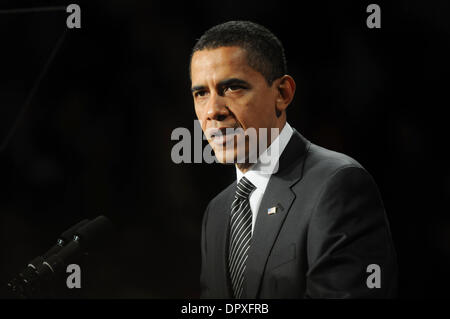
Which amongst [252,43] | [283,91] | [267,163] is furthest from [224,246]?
[252,43]

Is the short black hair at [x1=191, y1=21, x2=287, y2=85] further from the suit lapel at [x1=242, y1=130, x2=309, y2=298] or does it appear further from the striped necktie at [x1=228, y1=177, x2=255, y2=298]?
the striped necktie at [x1=228, y1=177, x2=255, y2=298]

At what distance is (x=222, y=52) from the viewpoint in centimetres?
155

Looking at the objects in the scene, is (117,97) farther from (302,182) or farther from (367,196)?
(367,196)

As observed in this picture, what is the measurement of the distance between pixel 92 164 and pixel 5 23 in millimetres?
840

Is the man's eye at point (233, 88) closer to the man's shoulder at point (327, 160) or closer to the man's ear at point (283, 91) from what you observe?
the man's ear at point (283, 91)

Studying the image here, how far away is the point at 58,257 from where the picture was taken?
4.42 ft

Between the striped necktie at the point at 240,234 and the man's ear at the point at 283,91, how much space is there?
0.31 m

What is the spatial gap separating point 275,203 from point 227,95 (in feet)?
1.36

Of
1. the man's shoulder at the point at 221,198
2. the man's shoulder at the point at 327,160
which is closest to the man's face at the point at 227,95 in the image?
the man's shoulder at the point at 327,160

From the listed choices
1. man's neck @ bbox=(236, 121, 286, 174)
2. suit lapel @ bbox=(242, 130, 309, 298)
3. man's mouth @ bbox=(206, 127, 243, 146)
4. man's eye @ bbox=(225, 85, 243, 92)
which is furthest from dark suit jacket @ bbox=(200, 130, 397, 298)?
man's eye @ bbox=(225, 85, 243, 92)

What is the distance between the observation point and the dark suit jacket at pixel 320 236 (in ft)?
4.29

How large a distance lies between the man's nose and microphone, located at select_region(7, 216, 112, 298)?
0.52m
